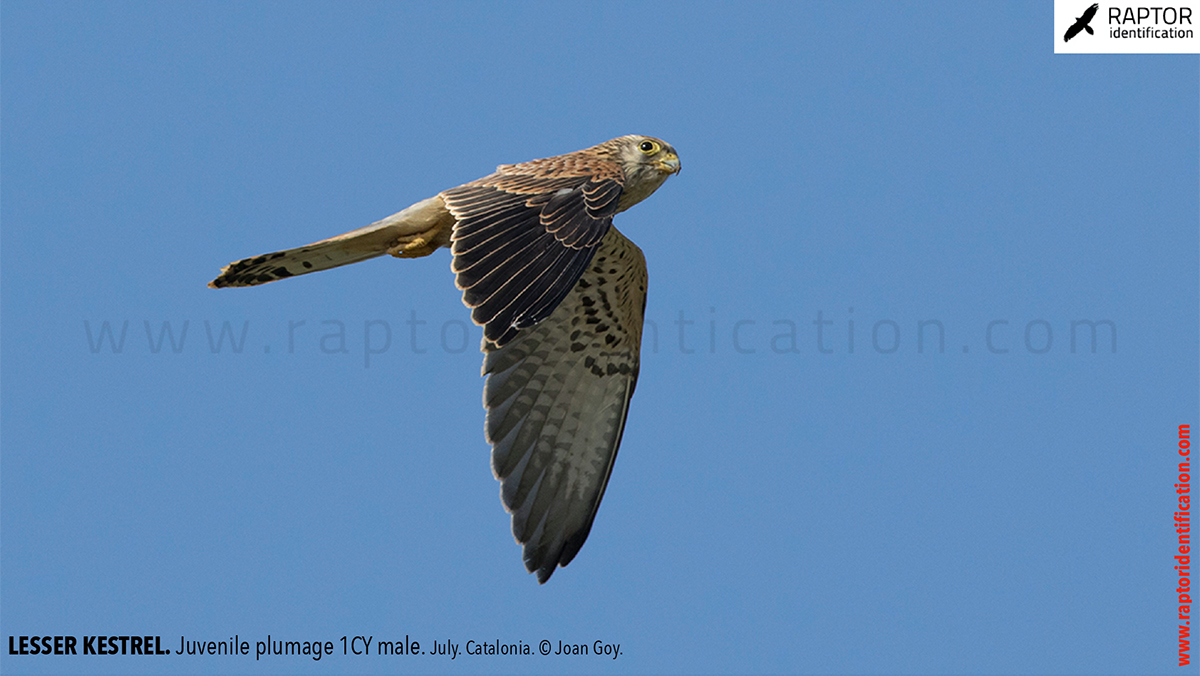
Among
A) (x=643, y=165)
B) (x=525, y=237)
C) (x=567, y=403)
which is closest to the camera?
(x=525, y=237)

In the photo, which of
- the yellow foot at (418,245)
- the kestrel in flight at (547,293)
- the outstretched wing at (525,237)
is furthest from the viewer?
the yellow foot at (418,245)

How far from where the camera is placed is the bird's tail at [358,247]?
6.84 m

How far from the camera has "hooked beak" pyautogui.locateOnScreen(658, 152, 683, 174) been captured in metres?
7.23

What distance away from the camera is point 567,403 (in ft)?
25.9

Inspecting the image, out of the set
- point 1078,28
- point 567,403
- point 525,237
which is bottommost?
point 567,403

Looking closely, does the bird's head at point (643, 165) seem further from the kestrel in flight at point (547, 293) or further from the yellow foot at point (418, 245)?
the yellow foot at point (418, 245)

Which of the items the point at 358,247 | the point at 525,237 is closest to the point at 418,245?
the point at 358,247

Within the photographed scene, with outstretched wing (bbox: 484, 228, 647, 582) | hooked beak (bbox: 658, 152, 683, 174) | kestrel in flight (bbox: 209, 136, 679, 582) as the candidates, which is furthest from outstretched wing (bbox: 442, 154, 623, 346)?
outstretched wing (bbox: 484, 228, 647, 582)

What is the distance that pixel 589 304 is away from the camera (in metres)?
7.93

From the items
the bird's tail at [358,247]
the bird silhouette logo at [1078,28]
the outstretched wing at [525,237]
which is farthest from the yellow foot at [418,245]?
the bird silhouette logo at [1078,28]

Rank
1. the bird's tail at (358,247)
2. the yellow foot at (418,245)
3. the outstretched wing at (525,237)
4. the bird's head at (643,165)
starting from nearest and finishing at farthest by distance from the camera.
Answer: the outstretched wing at (525,237) → the bird's tail at (358,247) → the yellow foot at (418,245) → the bird's head at (643,165)

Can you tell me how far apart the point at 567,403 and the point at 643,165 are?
1.83 metres

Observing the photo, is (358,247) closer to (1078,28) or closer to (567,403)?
(567,403)

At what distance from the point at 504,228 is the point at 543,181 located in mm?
573
